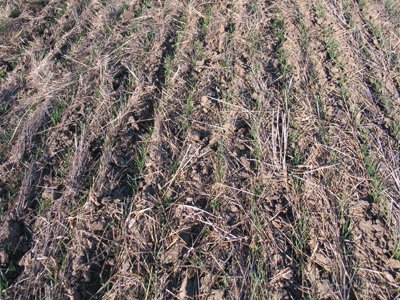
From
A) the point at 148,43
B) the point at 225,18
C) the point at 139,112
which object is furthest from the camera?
the point at 225,18

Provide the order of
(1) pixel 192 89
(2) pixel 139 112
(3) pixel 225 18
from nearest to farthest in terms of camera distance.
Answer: (2) pixel 139 112, (1) pixel 192 89, (3) pixel 225 18

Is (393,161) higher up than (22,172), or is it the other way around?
(393,161)

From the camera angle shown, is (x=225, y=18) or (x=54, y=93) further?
(x=225, y=18)

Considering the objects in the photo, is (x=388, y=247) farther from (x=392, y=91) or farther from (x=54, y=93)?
(x=54, y=93)

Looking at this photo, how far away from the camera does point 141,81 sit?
366 cm

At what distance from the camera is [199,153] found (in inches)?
121

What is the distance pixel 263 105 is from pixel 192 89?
63 centimetres

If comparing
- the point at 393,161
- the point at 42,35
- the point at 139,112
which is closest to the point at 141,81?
the point at 139,112

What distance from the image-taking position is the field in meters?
2.44

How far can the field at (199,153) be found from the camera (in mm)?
2443

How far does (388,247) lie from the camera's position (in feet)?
8.50

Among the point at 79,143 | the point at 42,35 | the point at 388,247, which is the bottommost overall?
the point at 42,35

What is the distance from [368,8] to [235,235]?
133 inches

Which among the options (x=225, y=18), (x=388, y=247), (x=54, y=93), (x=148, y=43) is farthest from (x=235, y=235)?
(x=225, y=18)
